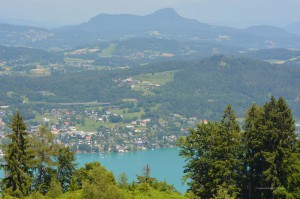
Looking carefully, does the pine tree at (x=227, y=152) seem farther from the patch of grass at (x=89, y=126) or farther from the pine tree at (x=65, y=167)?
the patch of grass at (x=89, y=126)

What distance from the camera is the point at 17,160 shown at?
21156 mm

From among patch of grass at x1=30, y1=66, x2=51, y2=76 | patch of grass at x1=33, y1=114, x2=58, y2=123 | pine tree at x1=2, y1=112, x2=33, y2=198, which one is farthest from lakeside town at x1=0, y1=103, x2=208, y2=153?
pine tree at x1=2, y1=112, x2=33, y2=198

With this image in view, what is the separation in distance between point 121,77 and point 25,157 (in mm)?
142827

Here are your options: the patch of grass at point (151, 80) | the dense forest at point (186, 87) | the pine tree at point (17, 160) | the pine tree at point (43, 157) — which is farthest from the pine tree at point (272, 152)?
the patch of grass at point (151, 80)

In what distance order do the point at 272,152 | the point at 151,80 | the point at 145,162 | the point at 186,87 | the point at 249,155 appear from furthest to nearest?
the point at 151,80 → the point at 186,87 → the point at 145,162 → the point at 249,155 → the point at 272,152

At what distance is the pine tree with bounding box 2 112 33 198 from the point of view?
21062 mm

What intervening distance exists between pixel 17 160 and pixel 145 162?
57.6 meters

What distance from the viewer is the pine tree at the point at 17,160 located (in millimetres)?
21062

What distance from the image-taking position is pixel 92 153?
87.9 metres

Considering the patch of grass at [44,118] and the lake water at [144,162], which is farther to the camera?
the patch of grass at [44,118]

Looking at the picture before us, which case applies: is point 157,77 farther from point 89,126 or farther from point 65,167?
point 65,167

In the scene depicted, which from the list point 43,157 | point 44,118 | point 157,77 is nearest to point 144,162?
point 44,118

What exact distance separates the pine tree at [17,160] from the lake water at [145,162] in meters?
39.5

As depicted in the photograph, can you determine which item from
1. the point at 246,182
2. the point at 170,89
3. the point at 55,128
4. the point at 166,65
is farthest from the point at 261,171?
the point at 166,65
